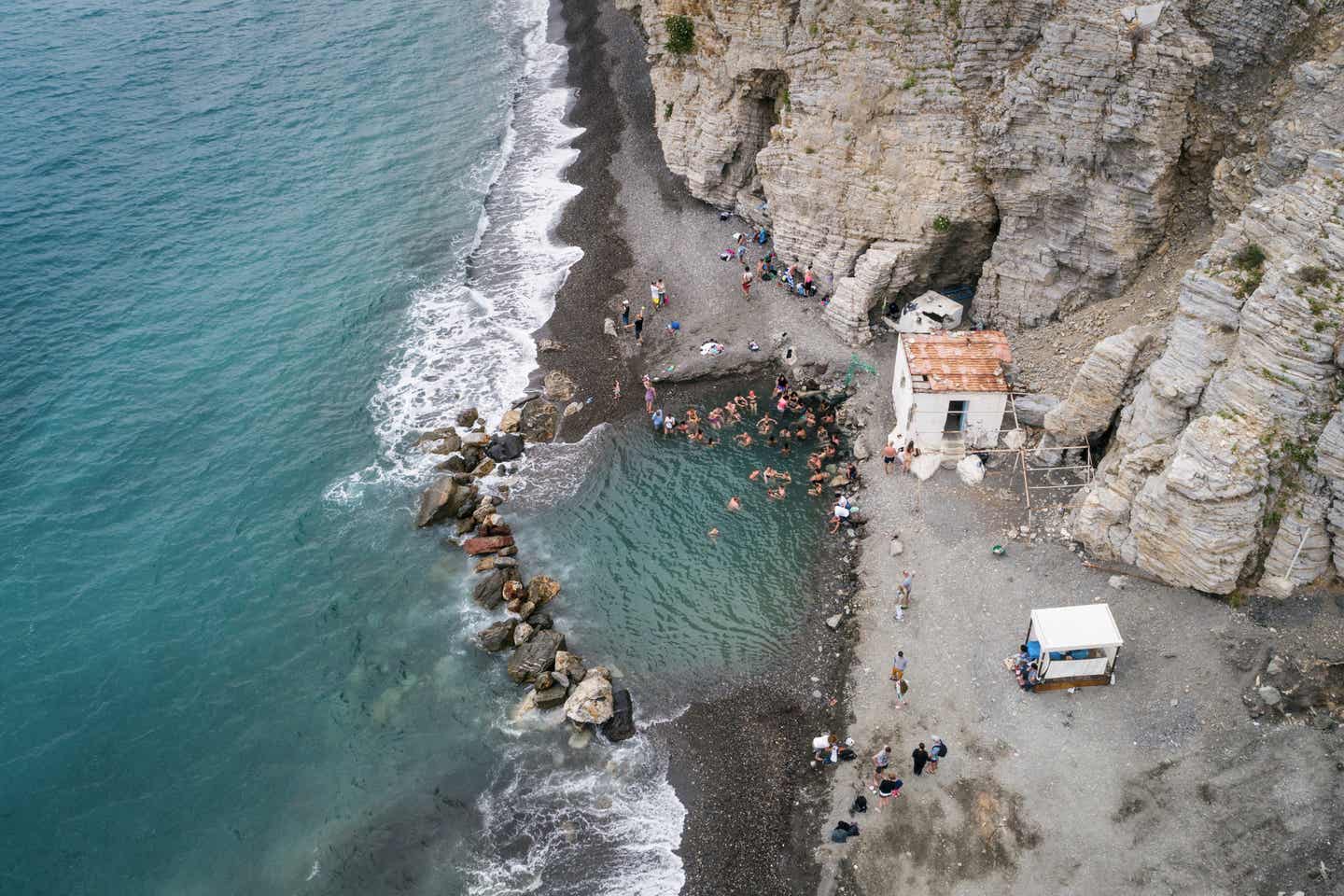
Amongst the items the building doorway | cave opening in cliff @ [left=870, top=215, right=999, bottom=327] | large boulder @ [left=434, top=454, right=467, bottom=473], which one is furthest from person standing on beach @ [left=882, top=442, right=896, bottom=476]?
large boulder @ [left=434, top=454, right=467, bottom=473]

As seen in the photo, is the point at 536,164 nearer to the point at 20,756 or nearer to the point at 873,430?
the point at 873,430

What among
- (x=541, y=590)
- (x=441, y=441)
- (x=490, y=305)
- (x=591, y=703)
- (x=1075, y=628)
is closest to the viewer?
(x=1075, y=628)

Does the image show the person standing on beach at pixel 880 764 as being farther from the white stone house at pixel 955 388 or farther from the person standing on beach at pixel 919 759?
the white stone house at pixel 955 388

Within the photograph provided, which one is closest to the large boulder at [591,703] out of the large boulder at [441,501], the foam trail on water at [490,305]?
the large boulder at [441,501]

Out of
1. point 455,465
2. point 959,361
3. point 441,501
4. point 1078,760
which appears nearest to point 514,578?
point 441,501

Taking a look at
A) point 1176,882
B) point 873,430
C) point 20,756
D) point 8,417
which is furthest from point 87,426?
point 1176,882

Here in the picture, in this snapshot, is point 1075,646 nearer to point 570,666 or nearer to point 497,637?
point 570,666

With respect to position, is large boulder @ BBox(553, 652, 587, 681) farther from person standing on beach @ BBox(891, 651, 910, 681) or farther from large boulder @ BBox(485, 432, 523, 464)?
large boulder @ BBox(485, 432, 523, 464)
